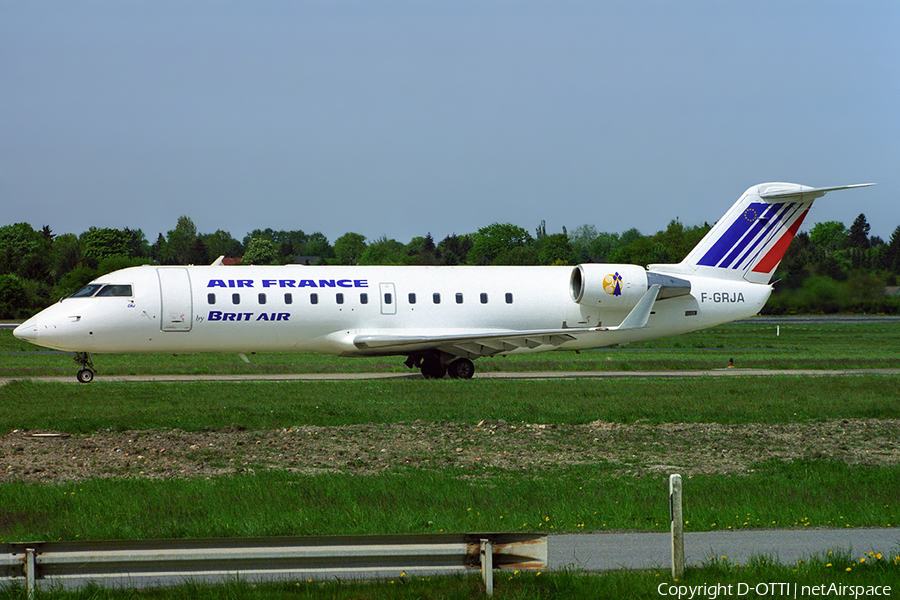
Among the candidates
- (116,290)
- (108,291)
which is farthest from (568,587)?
(108,291)

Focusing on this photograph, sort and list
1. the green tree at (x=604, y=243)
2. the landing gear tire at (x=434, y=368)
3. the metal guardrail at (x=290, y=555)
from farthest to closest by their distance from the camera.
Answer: the green tree at (x=604, y=243) → the landing gear tire at (x=434, y=368) → the metal guardrail at (x=290, y=555)

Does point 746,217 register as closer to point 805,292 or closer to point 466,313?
point 466,313

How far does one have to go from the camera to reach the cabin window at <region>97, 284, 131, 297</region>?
92.1 feet

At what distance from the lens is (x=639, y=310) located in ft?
102

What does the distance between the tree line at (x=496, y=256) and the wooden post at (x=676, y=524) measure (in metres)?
48.1

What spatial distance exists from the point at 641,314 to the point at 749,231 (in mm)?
5653

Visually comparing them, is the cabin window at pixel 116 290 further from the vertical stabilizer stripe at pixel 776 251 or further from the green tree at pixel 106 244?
the green tree at pixel 106 244

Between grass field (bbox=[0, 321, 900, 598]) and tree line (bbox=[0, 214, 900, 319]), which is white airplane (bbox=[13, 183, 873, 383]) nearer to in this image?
grass field (bbox=[0, 321, 900, 598])

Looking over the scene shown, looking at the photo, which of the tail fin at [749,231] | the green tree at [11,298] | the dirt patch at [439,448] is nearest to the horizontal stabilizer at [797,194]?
the tail fin at [749,231]

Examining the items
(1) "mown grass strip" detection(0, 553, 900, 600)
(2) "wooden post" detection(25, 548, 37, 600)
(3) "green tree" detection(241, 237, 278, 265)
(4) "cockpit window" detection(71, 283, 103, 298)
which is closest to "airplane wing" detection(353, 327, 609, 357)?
(4) "cockpit window" detection(71, 283, 103, 298)

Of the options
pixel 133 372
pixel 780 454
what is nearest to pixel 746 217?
pixel 780 454

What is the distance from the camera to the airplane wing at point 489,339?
A: 29.7 metres

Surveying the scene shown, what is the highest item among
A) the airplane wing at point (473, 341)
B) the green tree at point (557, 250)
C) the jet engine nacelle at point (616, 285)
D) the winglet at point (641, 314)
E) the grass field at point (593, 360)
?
the green tree at point (557, 250)

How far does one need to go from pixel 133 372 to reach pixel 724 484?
24706 millimetres
